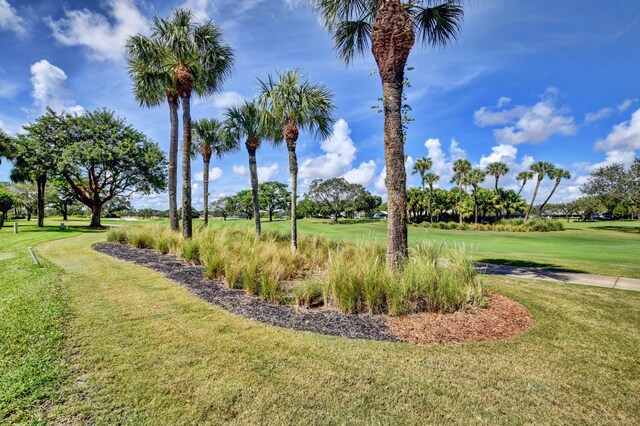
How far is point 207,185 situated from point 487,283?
1939 centimetres

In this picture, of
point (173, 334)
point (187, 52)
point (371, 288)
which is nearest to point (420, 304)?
point (371, 288)

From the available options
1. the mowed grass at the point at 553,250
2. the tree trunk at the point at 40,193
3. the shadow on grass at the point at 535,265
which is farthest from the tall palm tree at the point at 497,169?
the tree trunk at the point at 40,193

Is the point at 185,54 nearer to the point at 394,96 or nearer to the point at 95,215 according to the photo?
the point at 394,96

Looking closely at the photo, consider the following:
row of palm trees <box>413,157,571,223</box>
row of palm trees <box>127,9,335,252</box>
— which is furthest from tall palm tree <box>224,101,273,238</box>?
row of palm trees <box>413,157,571,223</box>

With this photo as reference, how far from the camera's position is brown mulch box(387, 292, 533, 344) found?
4.13 m

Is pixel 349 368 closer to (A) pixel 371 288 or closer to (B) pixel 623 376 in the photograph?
(A) pixel 371 288

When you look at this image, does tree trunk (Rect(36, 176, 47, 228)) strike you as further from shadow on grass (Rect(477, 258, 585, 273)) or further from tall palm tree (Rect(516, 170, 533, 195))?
tall palm tree (Rect(516, 170, 533, 195))

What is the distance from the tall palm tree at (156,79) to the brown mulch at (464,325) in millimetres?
13046

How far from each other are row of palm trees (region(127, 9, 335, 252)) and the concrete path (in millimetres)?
7146

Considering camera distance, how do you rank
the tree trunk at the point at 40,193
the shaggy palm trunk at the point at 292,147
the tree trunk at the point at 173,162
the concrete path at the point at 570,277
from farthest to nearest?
the tree trunk at the point at 40,193 < the tree trunk at the point at 173,162 < the shaggy palm trunk at the point at 292,147 < the concrete path at the point at 570,277

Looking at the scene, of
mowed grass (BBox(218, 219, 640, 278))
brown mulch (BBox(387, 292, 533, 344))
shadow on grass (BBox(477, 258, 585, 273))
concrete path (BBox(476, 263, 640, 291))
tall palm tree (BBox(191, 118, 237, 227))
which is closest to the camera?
brown mulch (BBox(387, 292, 533, 344))

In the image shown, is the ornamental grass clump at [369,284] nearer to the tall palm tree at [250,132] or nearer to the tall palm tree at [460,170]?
the tall palm tree at [250,132]

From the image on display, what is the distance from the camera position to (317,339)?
407 centimetres

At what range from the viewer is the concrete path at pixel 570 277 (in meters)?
7.11
